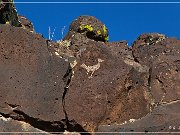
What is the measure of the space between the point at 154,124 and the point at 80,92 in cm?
123

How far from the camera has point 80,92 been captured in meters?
6.77

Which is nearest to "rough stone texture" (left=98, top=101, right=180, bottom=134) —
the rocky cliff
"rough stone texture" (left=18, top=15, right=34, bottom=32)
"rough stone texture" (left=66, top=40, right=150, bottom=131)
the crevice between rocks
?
the rocky cliff

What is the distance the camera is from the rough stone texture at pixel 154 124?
6453 millimetres

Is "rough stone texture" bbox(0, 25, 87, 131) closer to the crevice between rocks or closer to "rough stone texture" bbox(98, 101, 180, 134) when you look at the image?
the crevice between rocks

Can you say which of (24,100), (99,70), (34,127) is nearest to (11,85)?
(24,100)

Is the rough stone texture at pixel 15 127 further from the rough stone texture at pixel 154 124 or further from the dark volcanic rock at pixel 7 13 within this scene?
the dark volcanic rock at pixel 7 13

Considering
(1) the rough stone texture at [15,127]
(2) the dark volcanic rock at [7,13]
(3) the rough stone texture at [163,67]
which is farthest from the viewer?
(2) the dark volcanic rock at [7,13]

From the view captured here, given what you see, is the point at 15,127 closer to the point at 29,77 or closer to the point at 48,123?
the point at 48,123

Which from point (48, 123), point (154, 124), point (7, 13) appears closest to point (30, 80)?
point (48, 123)

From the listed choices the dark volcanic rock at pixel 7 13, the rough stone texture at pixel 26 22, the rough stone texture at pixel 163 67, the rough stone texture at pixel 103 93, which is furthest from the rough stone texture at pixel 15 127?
the rough stone texture at pixel 26 22

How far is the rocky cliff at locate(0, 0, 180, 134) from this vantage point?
6539mm

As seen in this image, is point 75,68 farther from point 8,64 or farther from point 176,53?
point 176,53

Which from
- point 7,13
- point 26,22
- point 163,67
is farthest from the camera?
point 26,22

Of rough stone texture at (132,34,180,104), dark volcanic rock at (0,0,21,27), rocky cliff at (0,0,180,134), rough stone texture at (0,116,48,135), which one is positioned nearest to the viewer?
rough stone texture at (0,116,48,135)
